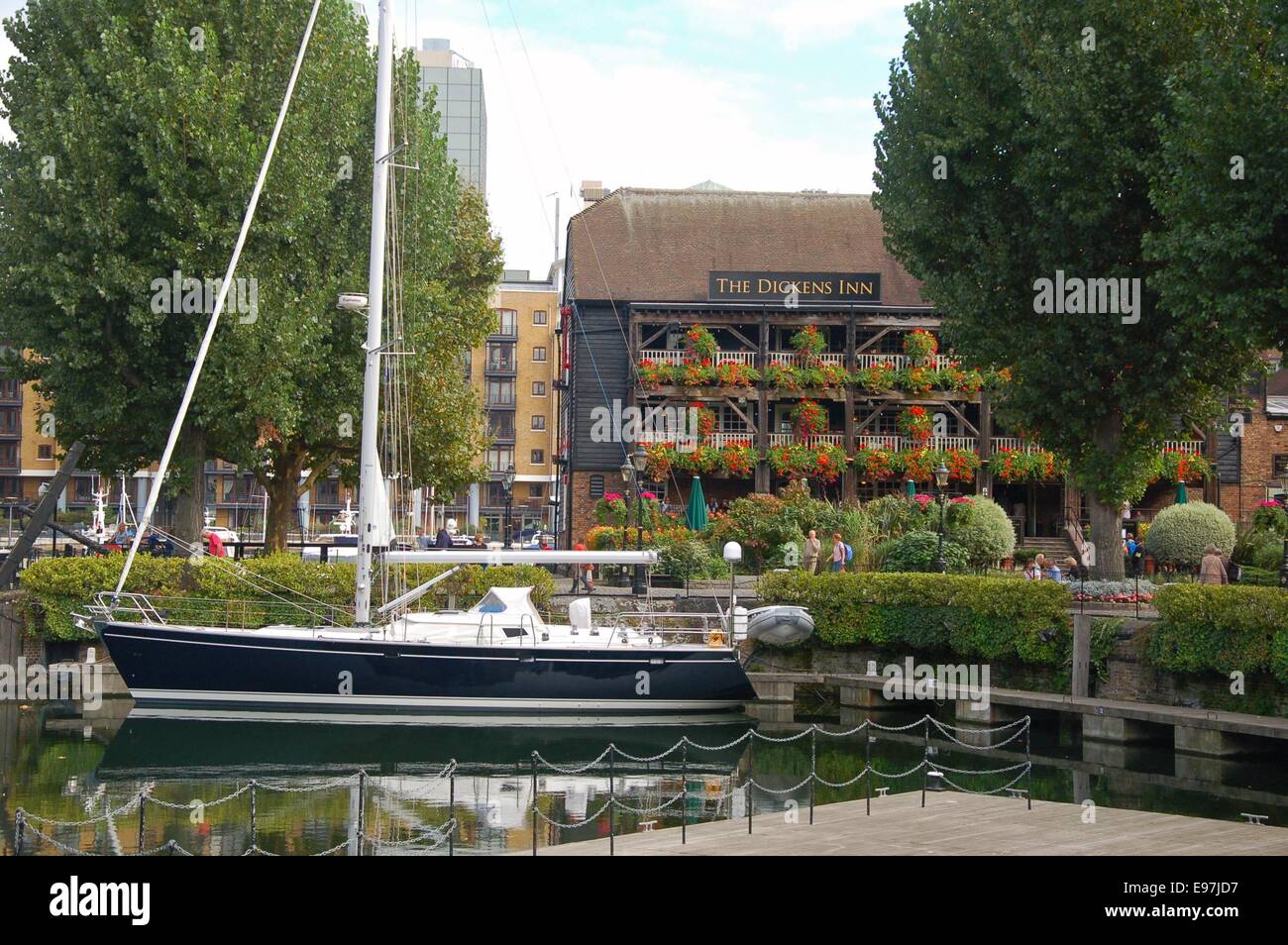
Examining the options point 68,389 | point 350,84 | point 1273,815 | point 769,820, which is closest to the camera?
point 769,820

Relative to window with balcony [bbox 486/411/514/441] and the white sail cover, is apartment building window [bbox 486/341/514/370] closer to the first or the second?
window with balcony [bbox 486/411/514/441]

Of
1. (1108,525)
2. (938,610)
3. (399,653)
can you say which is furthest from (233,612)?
(1108,525)

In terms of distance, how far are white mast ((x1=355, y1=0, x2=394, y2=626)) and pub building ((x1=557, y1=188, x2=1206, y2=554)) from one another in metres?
19.3

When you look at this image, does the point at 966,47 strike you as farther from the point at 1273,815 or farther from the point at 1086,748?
the point at 1273,815

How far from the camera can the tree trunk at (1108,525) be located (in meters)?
27.7

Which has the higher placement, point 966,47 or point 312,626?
point 966,47

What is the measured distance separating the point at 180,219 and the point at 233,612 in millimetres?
8072

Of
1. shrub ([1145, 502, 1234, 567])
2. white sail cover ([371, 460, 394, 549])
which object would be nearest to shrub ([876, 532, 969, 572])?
shrub ([1145, 502, 1234, 567])

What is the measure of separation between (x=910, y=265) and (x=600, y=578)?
39.6 ft

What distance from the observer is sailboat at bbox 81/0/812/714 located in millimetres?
24531

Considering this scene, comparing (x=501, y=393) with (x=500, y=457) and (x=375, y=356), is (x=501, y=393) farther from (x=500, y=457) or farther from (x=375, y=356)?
(x=375, y=356)

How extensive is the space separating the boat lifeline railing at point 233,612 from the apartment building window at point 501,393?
6453 centimetres

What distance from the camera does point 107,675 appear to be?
1110 inches

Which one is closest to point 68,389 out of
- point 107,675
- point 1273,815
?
point 107,675
